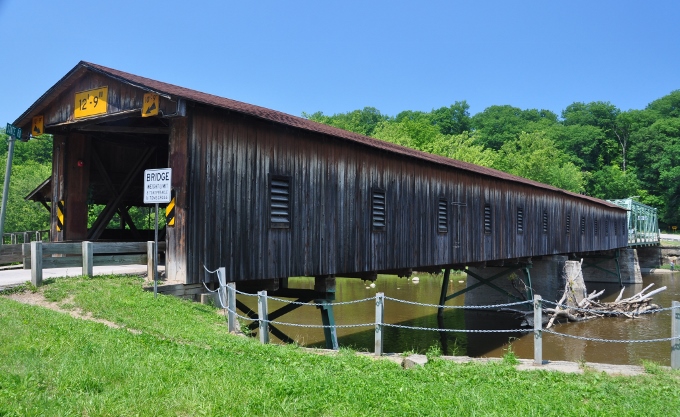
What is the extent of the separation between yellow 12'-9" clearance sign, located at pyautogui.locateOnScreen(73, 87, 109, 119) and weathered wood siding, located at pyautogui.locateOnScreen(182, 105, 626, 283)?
2371 millimetres

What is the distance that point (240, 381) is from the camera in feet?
17.3

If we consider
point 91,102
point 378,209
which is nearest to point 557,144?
point 378,209

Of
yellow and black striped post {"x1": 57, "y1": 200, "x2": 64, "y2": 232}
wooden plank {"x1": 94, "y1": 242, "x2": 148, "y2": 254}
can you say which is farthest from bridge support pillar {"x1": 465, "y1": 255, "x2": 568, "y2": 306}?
wooden plank {"x1": 94, "y1": 242, "x2": 148, "y2": 254}

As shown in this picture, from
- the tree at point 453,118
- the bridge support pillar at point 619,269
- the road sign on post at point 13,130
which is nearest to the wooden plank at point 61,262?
the road sign on post at point 13,130

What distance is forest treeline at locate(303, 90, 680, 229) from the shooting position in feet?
181

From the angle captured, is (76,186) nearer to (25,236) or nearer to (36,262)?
(36,262)

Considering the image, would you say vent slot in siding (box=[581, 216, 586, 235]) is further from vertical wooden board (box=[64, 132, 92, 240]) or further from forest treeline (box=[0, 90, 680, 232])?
vertical wooden board (box=[64, 132, 92, 240])

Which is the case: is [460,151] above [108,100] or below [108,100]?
above

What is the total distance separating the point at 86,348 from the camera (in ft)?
20.1

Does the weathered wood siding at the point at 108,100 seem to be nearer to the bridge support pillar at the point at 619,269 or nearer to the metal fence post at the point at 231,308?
the metal fence post at the point at 231,308

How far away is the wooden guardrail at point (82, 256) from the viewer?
982 centimetres

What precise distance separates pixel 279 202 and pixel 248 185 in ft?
3.20

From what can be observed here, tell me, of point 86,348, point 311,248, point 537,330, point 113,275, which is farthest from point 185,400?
point 311,248

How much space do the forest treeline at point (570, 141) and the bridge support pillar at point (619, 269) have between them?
1495 centimetres
